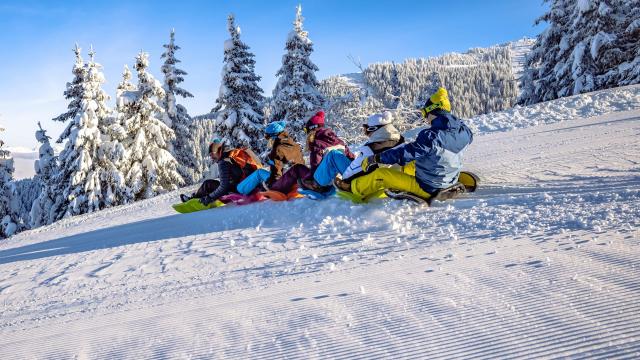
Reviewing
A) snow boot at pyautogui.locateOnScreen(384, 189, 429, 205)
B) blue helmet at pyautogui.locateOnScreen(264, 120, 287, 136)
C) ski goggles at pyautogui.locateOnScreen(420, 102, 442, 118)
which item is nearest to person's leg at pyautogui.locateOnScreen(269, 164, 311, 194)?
blue helmet at pyautogui.locateOnScreen(264, 120, 287, 136)

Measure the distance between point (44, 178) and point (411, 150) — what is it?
24.6 m

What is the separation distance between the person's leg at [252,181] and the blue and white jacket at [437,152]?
286 centimetres

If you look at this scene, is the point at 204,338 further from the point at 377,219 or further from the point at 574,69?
the point at 574,69

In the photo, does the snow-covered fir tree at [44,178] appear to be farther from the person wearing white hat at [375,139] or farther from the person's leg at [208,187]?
the person wearing white hat at [375,139]

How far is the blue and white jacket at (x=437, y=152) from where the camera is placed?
510 centimetres

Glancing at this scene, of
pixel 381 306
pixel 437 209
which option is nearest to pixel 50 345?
pixel 381 306

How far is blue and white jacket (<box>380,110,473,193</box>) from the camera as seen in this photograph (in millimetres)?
5098

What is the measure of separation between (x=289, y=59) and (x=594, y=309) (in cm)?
2001

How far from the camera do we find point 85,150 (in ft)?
64.8

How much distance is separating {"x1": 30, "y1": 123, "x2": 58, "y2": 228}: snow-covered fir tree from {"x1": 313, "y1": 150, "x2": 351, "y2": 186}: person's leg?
21.3 meters

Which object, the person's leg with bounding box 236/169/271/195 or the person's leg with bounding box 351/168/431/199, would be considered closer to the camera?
the person's leg with bounding box 351/168/431/199

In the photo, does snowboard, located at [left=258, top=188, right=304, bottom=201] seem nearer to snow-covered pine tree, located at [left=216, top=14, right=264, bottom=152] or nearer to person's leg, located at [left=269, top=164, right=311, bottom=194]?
person's leg, located at [left=269, top=164, right=311, bottom=194]

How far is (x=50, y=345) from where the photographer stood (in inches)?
119

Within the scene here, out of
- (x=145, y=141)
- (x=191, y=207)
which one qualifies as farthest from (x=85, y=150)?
(x=191, y=207)
